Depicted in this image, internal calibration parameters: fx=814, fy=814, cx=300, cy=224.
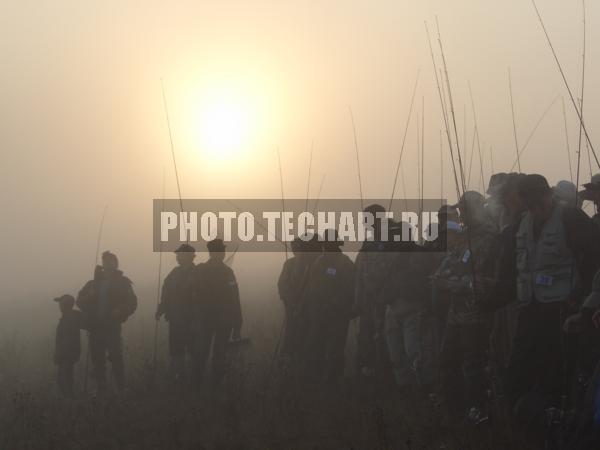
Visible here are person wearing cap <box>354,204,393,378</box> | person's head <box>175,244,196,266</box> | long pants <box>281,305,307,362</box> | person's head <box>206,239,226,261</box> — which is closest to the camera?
person wearing cap <box>354,204,393,378</box>

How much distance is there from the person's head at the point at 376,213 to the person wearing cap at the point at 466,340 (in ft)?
6.72

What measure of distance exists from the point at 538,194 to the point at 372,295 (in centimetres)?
355

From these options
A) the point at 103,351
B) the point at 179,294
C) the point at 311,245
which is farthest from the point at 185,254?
the point at 311,245

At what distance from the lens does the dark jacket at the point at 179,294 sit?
1014cm

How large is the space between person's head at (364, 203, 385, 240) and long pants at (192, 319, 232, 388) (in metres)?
2.41

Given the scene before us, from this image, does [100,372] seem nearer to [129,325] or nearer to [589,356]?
[589,356]

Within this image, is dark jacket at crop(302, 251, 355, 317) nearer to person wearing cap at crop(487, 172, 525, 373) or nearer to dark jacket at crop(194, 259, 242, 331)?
dark jacket at crop(194, 259, 242, 331)

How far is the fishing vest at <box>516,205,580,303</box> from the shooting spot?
17.3ft

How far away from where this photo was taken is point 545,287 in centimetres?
531

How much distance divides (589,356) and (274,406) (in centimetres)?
328

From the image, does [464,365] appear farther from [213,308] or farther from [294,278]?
[213,308]

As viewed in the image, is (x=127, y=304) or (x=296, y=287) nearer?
(x=296, y=287)

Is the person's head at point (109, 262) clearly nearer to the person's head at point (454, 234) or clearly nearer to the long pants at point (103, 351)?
the long pants at point (103, 351)

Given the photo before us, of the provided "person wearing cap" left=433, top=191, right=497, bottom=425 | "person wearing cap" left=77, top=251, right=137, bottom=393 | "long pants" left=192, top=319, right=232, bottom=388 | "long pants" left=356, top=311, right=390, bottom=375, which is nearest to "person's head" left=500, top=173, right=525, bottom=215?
"person wearing cap" left=433, top=191, right=497, bottom=425
